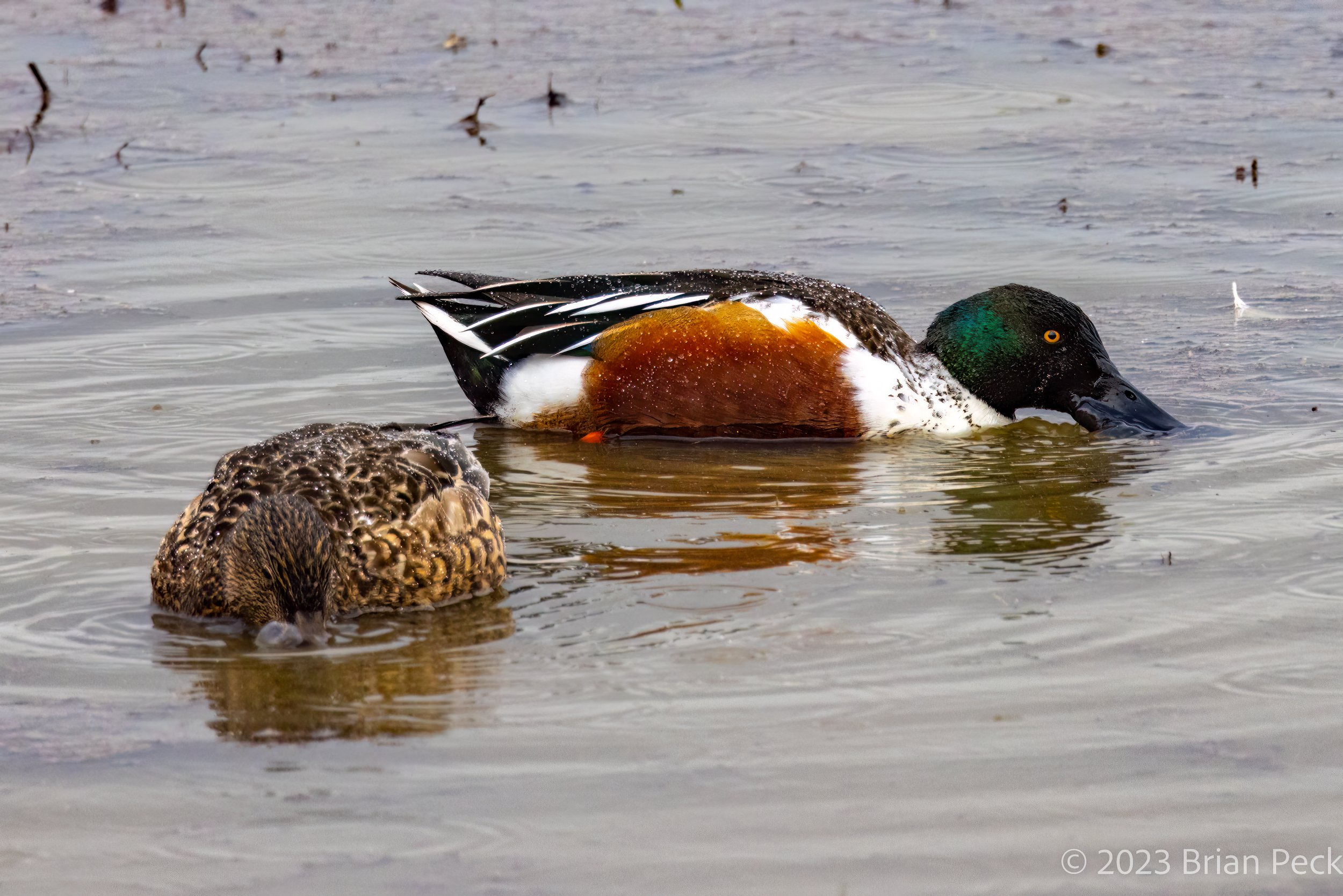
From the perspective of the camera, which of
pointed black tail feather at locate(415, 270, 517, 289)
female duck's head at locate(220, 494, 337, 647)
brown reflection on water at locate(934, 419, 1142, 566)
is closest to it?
female duck's head at locate(220, 494, 337, 647)

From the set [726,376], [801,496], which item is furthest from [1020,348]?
[801,496]

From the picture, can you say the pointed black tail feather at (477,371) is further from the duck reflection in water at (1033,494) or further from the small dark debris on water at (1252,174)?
the small dark debris on water at (1252,174)

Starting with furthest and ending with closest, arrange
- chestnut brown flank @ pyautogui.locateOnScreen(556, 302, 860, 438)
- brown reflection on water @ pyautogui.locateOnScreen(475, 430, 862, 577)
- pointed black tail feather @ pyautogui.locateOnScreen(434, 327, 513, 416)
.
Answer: pointed black tail feather @ pyautogui.locateOnScreen(434, 327, 513, 416) → chestnut brown flank @ pyautogui.locateOnScreen(556, 302, 860, 438) → brown reflection on water @ pyautogui.locateOnScreen(475, 430, 862, 577)

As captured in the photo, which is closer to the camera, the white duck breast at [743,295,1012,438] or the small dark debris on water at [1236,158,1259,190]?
the white duck breast at [743,295,1012,438]

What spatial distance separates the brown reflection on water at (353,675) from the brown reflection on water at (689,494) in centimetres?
63

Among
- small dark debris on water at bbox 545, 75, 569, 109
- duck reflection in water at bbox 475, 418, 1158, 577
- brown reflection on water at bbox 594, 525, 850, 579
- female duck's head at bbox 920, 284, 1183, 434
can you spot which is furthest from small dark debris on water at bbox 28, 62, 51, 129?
brown reflection on water at bbox 594, 525, 850, 579

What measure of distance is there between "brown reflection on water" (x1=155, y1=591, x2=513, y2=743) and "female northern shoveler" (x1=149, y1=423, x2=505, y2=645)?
7 cm

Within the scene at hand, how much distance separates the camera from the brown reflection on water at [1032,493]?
554 centimetres

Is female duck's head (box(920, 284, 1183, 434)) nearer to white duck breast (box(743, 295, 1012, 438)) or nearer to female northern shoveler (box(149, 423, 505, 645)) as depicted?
white duck breast (box(743, 295, 1012, 438))

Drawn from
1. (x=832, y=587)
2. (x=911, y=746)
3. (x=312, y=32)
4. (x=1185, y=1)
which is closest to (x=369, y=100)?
(x=312, y=32)

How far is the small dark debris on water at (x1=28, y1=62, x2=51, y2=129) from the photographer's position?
11.2 meters

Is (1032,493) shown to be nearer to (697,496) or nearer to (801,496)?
(801,496)

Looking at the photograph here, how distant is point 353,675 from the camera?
177 inches

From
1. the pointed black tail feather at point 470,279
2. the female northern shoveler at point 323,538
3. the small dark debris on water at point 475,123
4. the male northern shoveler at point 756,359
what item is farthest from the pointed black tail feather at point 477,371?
the small dark debris on water at point 475,123
